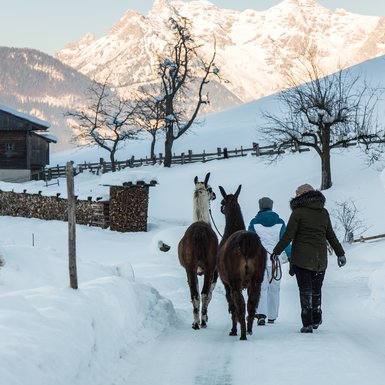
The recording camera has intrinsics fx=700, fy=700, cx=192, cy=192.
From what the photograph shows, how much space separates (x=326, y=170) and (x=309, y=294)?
26790mm

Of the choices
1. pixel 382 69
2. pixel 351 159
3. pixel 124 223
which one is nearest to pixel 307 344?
pixel 124 223

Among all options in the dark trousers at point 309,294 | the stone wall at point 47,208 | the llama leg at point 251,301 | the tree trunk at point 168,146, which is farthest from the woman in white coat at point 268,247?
the tree trunk at point 168,146

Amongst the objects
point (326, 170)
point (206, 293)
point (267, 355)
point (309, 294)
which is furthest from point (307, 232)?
point (326, 170)

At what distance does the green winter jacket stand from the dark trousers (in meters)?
0.12

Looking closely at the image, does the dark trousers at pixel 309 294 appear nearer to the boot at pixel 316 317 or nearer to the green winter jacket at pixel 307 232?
the boot at pixel 316 317

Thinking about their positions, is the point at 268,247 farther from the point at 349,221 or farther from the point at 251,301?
the point at 349,221

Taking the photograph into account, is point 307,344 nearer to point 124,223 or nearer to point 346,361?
point 346,361

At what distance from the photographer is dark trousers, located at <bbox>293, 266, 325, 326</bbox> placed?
925 centimetres

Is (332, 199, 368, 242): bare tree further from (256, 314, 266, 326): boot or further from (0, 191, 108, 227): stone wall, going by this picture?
(256, 314, 266, 326): boot

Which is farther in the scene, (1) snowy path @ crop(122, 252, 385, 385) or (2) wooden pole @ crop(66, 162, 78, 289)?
(2) wooden pole @ crop(66, 162, 78, 289)

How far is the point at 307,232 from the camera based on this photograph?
9.46 m

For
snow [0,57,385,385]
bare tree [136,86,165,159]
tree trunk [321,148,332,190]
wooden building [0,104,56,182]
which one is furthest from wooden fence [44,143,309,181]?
snow [0,57,385,385]

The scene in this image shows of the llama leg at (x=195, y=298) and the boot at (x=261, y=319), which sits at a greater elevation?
the llama leg at (x=195, y=298)

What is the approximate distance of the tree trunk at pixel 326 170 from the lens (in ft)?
115
